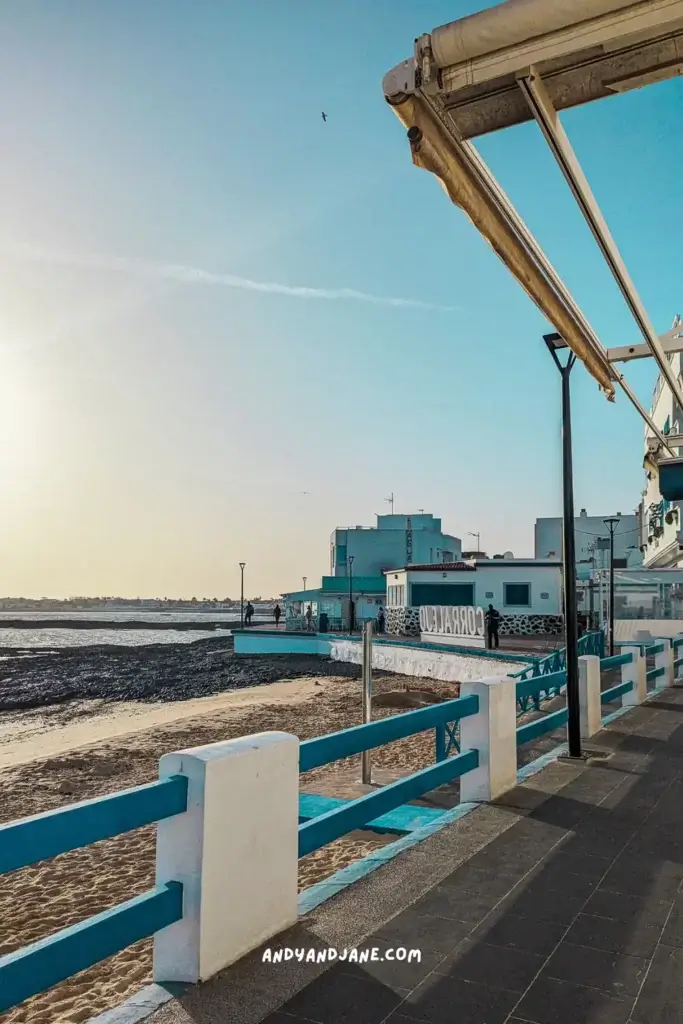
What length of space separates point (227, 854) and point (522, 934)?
1549 millimetres

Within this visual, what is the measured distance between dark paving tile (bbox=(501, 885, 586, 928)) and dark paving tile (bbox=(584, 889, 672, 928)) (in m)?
0.08

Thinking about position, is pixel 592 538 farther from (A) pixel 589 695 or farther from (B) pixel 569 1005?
(B) pixel 569 1005

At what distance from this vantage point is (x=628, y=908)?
4059 millimetres

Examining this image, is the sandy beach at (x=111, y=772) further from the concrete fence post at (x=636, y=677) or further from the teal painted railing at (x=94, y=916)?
the concrete fence post at (x=636, y=677)

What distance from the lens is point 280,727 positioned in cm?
1972

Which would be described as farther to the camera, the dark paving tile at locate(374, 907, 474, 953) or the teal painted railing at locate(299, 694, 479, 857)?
the teal painted railing at locate(299, 694, 479, 857)

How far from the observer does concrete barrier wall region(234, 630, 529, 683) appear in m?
25.0

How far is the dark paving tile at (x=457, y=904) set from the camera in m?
3.90

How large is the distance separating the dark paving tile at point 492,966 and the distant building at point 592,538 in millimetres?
46863

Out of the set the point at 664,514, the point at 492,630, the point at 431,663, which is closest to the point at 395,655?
the point at 431,663

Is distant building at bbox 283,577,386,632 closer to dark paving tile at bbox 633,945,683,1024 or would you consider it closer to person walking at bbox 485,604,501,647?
person walking at bbox 485,604,501,647

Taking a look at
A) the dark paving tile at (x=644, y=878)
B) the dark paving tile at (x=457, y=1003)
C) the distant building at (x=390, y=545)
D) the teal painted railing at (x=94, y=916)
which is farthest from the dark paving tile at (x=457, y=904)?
the distant building at (x=390, y=545)

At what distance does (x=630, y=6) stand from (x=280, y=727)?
60.8 feet

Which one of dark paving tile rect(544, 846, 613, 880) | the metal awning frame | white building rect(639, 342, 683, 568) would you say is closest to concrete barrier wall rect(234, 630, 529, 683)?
white building rect(639, 342, 683, 568)
